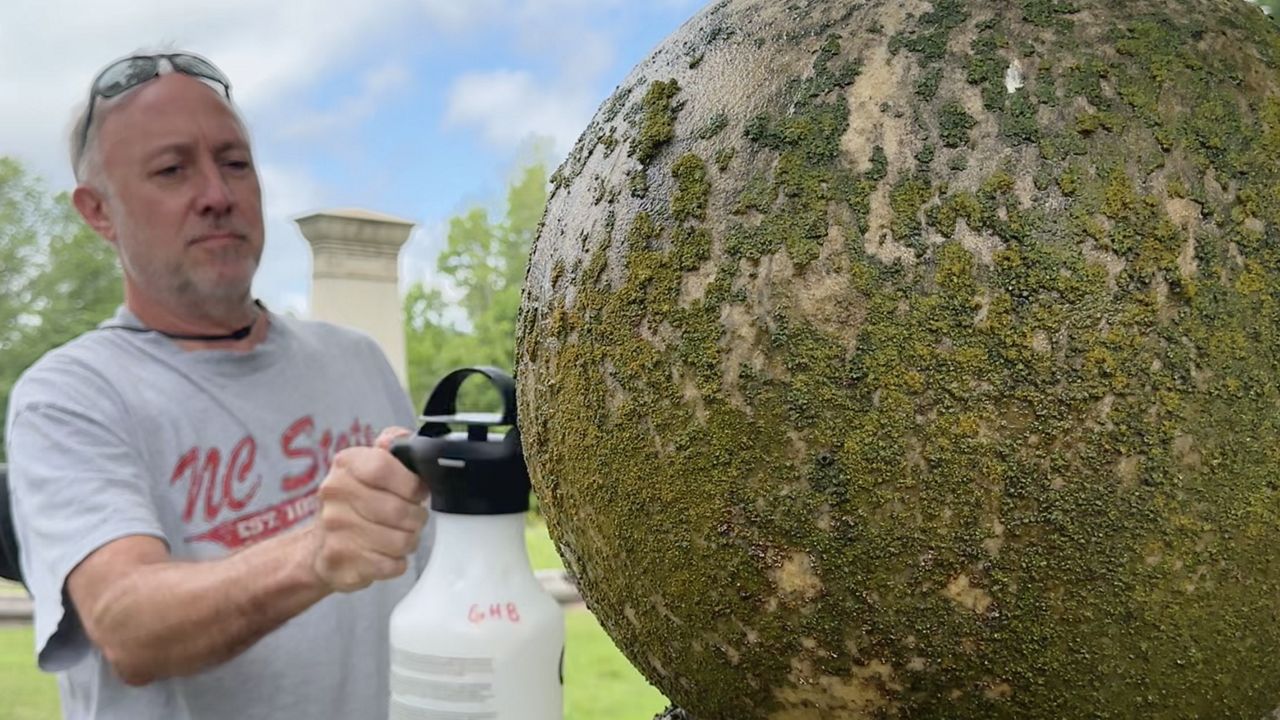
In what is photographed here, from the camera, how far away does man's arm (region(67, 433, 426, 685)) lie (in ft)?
6.48

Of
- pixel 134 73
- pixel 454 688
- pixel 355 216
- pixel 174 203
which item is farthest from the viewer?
pixel 355 216

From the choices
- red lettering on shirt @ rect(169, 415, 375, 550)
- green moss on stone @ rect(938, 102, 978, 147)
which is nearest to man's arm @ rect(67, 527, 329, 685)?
red lettering on shirt @ rect(169, 415, 375, 550)

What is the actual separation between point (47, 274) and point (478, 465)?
529 inches

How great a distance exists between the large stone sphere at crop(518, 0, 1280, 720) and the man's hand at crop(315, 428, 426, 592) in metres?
0.74

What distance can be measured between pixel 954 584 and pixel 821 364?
254mm

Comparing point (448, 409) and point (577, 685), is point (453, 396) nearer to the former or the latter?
point (448, 409)

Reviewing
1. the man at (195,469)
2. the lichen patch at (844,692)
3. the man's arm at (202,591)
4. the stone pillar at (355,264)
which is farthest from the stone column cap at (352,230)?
the lichen patch at (844,692)

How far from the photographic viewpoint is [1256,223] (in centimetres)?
109

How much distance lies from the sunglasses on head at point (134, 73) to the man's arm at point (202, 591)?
4.09 ft

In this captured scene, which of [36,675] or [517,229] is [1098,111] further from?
[517,229]

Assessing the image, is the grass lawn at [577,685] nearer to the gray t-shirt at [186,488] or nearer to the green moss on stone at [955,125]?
the gray t-shirt at [186,488]

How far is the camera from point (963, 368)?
1019 millimetres

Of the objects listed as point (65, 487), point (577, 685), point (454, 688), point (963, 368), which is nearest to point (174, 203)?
point (65, 487)

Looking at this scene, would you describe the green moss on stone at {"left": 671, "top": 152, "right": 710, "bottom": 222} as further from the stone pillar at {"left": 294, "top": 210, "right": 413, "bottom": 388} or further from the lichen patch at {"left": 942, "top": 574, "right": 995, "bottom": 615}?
the stone pillar at {"left": 294, "top": 210, "right": 413, "bottom": 388}
